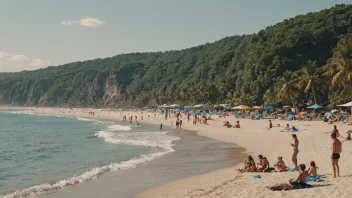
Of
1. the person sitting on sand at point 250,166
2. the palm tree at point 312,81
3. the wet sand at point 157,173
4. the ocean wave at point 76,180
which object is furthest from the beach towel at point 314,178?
the palm tree at point 312,81

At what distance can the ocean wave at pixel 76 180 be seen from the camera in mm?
11481

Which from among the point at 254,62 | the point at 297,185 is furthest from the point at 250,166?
the point at 254,62

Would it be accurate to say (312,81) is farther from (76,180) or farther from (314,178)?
(76,180)

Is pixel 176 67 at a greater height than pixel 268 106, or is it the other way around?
pixel 176 67

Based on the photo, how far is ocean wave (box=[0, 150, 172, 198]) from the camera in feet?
37.7

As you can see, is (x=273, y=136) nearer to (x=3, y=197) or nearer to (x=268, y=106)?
(x=3, y=197)

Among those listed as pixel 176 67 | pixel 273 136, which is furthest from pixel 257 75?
pixel 176 67

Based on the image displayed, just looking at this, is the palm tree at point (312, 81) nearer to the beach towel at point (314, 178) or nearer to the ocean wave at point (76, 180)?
the ocean wave at point (76, 180)

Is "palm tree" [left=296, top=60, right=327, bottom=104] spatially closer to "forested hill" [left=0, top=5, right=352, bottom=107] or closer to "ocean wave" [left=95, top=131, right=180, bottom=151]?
"forested hill" [left=0, top=5, right=352, bottom=107]

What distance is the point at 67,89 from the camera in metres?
190

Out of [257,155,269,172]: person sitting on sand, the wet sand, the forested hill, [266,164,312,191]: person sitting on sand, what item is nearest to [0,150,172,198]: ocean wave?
the wet sand

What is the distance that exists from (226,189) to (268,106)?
46.6m

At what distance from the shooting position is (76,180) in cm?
1309

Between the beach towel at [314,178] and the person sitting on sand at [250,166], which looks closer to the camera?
the beach towel at [314,178]
